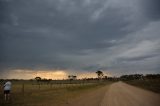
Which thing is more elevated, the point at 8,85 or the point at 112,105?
the point at 8,85

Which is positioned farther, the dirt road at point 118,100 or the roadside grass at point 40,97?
the roadside grass at point 40,97

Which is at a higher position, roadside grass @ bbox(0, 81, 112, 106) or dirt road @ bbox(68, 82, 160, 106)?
roadside grass @ bbox(0, 81, 112, 106)

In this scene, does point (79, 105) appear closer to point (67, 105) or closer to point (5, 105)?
point (67, 105)

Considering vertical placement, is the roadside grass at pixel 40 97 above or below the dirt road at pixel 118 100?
above

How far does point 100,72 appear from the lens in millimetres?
198875

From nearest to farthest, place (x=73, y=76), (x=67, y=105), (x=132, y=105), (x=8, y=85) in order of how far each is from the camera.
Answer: (x=132, y=105), (x=67, y=105), (x=8, y=85), (x=73, y=76)

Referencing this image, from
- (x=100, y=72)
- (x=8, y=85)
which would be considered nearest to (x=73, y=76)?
(x=100, y=72)

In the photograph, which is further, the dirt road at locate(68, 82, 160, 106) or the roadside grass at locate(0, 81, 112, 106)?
the roadside grass at locate(0, 81, 112, 106)

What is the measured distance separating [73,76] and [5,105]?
172m

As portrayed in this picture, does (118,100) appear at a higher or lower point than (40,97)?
lower

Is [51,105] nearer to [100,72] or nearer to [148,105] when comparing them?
[148,105]

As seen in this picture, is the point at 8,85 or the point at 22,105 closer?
the point at 22,105

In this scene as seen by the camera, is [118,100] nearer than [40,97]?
Yes

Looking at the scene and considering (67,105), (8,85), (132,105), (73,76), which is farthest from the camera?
(73,76)
